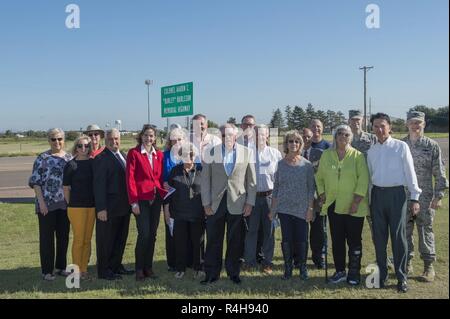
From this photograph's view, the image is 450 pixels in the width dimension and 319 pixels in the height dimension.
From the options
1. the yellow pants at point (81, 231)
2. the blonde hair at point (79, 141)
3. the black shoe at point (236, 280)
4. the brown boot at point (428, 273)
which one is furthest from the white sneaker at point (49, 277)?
the brown boot at point (428, 273)

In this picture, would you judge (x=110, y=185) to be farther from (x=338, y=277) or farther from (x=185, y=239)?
(x=338, y=277)

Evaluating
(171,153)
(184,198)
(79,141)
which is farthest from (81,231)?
(171,153)

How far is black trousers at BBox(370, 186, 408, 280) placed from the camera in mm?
5117

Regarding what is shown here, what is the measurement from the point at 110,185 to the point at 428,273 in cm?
426

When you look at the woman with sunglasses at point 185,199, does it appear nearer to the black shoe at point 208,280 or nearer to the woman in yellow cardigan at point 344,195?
the black shoe at point 208,280

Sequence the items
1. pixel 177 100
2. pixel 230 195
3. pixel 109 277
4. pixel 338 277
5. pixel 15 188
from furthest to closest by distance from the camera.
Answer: pixel 15 188 < pixel 177 100 < pixel 109 277 < pixel 338 277 < pixel 230 195

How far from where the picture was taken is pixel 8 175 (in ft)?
71.1

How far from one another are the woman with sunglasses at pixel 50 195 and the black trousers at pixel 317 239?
11.4ft

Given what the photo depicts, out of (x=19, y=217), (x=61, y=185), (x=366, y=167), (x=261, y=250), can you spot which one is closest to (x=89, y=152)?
(x=61, y=185)

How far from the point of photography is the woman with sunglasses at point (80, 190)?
5656 millimetres

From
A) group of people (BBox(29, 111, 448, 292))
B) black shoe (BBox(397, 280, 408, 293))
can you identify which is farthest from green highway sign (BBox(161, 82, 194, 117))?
black shoe (BBox(397, 280, 408, 293))

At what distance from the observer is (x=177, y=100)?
11445 millimetres

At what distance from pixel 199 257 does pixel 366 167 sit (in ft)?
8.35

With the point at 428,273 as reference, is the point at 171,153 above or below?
above
